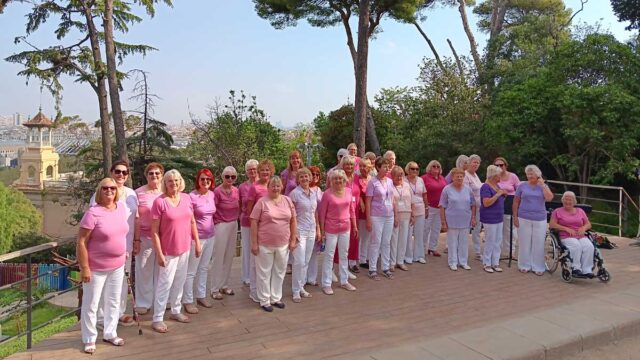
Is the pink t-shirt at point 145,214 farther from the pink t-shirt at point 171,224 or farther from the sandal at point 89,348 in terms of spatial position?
the sandal at point 89,348

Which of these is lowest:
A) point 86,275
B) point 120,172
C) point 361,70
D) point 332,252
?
point 332,252

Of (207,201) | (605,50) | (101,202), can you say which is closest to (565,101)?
(605,50)

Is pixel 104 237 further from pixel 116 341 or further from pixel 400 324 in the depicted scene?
pixel 400 324

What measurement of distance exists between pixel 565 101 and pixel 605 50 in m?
2.05

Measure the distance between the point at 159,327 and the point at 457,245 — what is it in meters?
4.32

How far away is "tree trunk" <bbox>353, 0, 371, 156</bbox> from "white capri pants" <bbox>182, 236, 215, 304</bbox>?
775 cm

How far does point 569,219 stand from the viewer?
6.42 m

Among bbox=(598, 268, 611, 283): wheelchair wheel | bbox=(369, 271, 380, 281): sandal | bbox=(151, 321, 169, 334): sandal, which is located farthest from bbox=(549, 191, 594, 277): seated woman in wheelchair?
bbox=(151, 321, 169, 334): sandal

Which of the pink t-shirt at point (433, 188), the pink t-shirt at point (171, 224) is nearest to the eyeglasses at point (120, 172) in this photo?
the pink t-shirt at point (171, 224)

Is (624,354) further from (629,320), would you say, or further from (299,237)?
(299,237)

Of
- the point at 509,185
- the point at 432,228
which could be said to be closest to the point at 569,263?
the point at 509,185

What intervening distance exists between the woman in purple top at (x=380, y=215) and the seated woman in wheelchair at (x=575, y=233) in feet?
7.24

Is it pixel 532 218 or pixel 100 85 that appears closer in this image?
pixel 532 218

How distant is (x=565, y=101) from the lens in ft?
41.0
